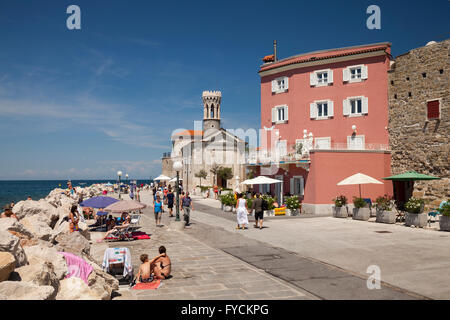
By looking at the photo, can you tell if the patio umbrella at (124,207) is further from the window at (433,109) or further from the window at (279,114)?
the window at (433,109)

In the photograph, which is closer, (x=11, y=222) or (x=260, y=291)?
(x=260, y=291)

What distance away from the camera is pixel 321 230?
16.4m

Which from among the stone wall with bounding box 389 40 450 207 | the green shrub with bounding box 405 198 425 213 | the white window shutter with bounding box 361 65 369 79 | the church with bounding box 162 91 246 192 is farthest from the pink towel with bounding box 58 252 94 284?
the church with bounding box 162 91 246 192

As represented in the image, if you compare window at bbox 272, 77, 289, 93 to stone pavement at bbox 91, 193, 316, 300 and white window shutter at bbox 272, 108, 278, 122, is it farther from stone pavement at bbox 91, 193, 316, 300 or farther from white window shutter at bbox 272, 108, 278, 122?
stone pavement at bbox 91, 193, 316, 300

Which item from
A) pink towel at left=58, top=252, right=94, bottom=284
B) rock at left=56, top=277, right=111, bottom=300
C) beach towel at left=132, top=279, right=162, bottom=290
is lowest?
beach towel at left=132, top=279, right=162, bottom=290

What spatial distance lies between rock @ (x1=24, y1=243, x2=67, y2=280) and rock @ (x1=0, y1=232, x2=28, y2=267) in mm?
348

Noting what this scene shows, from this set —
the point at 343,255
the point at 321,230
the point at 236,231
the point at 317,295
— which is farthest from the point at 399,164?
the point at 317,295

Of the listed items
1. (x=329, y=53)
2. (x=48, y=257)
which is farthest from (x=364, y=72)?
(x=48, y=257)

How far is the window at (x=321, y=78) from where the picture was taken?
26.5 meters

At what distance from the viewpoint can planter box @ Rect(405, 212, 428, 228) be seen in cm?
1647

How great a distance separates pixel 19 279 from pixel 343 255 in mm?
8758

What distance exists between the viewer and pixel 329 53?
26641 mm
